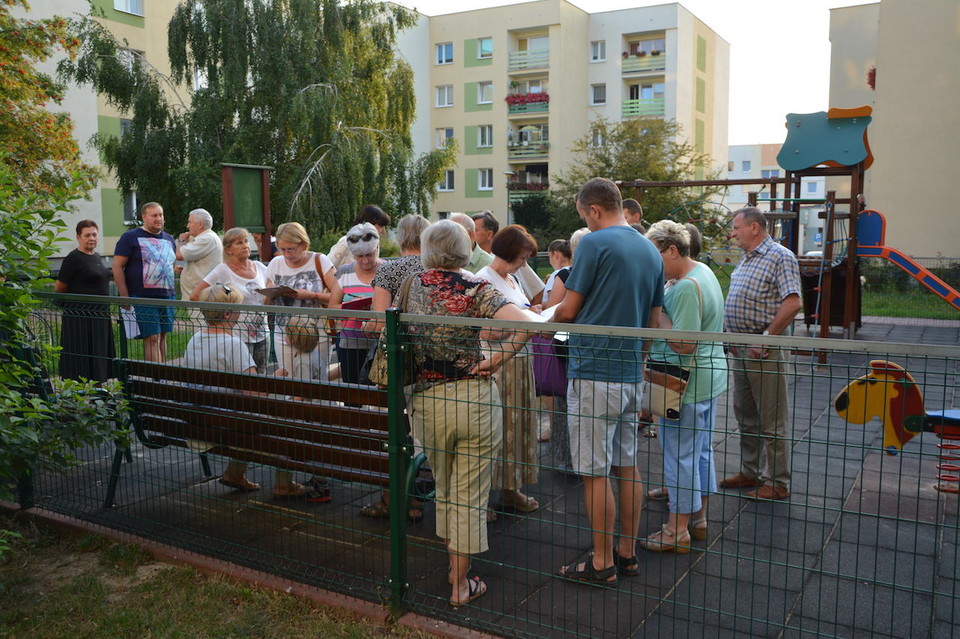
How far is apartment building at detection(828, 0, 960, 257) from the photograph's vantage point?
21625mm

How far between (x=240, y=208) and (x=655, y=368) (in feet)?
17.2

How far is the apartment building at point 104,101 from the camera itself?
2912cm

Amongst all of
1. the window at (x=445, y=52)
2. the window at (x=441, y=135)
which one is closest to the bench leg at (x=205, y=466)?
the window at (x=441, y=135)

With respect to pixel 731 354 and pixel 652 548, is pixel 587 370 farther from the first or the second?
pixel 652 548

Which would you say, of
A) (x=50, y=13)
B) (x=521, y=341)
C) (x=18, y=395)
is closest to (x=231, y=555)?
(x=18, y=395)

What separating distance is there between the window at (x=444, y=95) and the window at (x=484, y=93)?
1.75m

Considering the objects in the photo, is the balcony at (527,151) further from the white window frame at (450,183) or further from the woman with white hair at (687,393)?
the woman with white hair at (687,393)

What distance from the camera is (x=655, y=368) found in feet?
12.6

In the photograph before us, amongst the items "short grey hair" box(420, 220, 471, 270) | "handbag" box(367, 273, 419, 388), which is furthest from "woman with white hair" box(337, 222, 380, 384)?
"short grey hair" box(420, 220, 471, 270)

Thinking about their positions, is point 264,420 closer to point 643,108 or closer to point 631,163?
point 631,163

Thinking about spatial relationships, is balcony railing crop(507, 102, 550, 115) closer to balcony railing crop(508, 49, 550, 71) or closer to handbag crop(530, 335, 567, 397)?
balcony railing crop(508, 49, 550, 71)

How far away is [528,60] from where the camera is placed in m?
45.2

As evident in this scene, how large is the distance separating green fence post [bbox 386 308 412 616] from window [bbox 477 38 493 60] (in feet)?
149

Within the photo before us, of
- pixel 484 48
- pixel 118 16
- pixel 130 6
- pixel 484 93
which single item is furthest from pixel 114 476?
pixel 484 48
